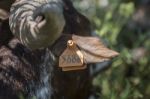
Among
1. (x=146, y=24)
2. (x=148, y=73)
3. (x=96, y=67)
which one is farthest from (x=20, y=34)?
(x=146, y=24)

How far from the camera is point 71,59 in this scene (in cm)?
417

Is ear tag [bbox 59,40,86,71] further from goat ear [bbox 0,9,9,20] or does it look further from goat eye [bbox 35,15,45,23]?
goat ear [bbox 0,9,9,20]

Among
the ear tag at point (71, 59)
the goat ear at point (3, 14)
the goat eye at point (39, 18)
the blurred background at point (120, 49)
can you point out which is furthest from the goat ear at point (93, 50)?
the blurred background at point (120, 49)

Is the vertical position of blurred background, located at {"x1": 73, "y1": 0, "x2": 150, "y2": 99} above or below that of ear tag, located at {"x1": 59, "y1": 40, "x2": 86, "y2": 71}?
below

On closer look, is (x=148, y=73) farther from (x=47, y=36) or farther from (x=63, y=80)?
(x=47, y=36)

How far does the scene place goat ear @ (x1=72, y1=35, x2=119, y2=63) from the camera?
4281mm

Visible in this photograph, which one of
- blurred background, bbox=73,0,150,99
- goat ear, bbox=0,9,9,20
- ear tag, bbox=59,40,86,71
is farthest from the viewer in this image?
blurred background, bbox=73,0,150,99

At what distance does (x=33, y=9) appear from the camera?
430 cm

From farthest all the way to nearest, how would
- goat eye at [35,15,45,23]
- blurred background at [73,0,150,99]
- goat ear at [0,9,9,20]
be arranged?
blurred background at [73,0,150,99]
goat ear at [0,9,9,20]
goat eye at [35,15,45,23]

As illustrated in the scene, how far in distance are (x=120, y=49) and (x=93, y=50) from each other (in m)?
3.20

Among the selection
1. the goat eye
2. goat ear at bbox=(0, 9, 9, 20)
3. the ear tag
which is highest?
the goat eye

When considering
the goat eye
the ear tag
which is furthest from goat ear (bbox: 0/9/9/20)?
the ear tag

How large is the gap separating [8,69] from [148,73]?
302cm

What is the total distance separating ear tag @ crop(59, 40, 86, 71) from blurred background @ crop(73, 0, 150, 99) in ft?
3.30
